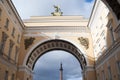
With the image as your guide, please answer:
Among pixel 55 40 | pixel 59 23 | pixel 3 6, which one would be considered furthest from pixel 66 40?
pixel 3 6

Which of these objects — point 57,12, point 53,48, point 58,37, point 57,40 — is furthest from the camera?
point 57,12

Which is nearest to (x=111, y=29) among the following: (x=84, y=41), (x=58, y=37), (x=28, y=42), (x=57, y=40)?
(x=84, y=41)

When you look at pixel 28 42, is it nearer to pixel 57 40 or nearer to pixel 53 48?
pixel 57 40

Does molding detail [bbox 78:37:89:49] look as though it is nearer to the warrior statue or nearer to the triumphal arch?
the triumphal arch

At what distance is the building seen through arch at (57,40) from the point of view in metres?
20.2

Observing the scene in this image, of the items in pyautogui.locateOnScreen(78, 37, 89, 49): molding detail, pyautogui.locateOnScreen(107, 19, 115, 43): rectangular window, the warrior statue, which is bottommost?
pyautogui.locateOnScreen(107, 19, 115, 43): rectangular window

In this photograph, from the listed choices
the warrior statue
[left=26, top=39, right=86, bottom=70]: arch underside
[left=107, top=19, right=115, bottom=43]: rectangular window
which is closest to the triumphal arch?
[left=26, top=39, right=86, bottom=70]: arch underside

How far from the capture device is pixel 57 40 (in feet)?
97.6

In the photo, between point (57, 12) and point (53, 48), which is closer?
point (53, 48)

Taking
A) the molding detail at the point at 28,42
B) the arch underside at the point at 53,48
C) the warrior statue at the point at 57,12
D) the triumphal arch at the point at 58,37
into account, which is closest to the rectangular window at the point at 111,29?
the triumphal arch at the point at 58,37

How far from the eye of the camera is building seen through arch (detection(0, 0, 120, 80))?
20.2 metres

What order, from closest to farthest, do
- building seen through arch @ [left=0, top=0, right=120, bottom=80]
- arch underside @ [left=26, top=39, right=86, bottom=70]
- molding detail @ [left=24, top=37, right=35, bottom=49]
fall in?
1. building seen through arch @ [left=0, top=0, right=120, bottom=80]
2. molding detail @ [left=24, top=37, right=35, bottom=49]
3. arch underside @ [left=26, top=39, right=86, bottom=70]

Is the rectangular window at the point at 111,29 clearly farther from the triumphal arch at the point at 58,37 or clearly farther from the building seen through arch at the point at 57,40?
the triumphal arch at the point at 58,37

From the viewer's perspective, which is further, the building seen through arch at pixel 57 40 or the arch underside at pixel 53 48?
the arch underside at pixel 53 48
